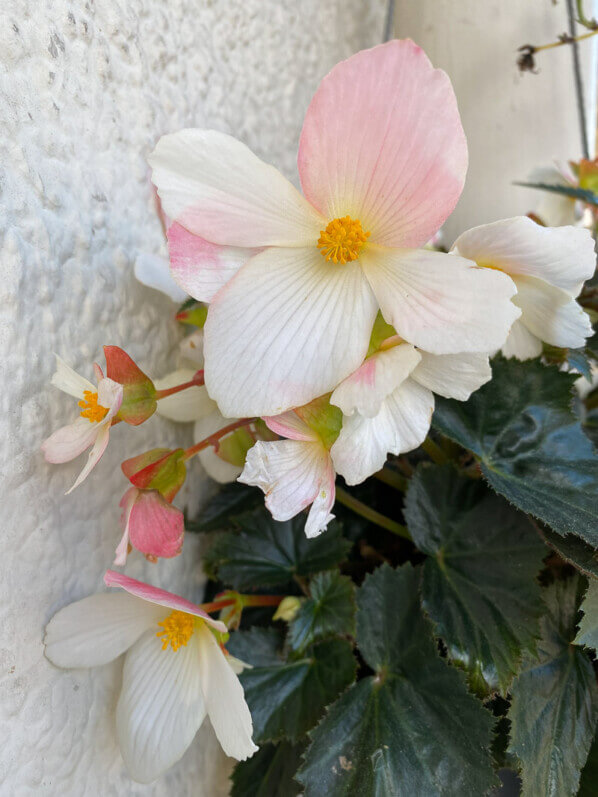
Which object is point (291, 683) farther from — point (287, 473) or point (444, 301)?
point (444, 301)

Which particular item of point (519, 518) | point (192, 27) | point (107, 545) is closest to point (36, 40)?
point (192, 27)

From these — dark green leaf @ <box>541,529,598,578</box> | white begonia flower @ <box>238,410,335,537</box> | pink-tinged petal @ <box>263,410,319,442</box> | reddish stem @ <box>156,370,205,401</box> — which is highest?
pink-tinged petal @ <box>263,410,319,442</box>

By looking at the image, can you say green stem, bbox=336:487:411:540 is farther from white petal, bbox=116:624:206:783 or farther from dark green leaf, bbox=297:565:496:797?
white petal, bbox=116:624:206:783

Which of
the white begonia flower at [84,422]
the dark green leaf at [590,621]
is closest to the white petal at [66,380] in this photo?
the white begonia flower at [84,422]

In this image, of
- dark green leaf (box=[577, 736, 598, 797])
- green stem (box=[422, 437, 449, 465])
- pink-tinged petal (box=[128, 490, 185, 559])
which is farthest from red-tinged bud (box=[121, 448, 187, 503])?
dark green leaf (box=[577, 736, 598, 797])

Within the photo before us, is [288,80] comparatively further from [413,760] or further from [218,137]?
[413,760]

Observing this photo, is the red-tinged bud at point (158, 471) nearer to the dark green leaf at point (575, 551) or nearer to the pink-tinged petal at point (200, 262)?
the pink-tinged petal at point (200, 262)
